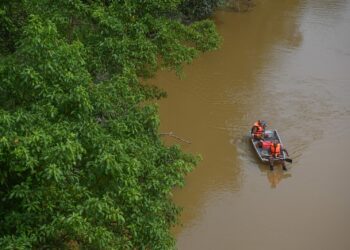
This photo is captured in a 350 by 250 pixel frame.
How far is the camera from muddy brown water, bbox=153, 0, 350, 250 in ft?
35.7

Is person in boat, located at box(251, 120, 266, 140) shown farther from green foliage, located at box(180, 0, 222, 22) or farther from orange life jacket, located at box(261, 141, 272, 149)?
green foliage, located at box(180, 0, 222, 22)

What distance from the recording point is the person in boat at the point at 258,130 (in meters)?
13.3

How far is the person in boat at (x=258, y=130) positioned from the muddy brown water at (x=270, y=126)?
406 mm

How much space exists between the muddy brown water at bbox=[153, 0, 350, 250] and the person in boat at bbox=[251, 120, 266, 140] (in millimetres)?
406

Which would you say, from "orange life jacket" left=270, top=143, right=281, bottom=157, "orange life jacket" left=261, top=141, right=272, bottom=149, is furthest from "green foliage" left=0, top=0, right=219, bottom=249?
"orange life jacket" left=261, top=141, right=272, bottom=149

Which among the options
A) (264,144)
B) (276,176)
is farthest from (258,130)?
(276,176)

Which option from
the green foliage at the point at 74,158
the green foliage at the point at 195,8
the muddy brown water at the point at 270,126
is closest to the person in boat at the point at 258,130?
the muddy brown water at the point at 270,126

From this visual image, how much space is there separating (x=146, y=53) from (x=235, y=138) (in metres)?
6.36

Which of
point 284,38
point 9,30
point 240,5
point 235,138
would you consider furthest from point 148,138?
point 240,5

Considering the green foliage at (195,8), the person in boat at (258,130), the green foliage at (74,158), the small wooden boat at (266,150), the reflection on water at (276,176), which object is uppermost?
the green foliage at (74,158)

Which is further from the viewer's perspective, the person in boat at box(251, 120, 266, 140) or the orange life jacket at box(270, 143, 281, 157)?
the person in boat at box(251, 120, 266, 140)

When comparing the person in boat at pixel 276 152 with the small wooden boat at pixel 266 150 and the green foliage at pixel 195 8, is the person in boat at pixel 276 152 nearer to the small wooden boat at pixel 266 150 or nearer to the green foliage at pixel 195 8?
the small wooden boat at pixel 266 150

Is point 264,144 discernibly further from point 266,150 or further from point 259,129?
point 259,129

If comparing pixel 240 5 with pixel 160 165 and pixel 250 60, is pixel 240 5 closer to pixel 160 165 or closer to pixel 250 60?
pixel 250 60
